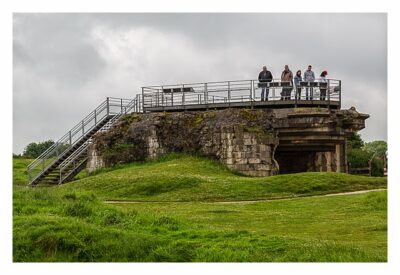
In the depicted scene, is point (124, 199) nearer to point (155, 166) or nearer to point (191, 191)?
point (191, 191)

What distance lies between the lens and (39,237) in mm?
12359

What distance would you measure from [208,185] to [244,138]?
561 centimetres

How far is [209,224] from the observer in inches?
644

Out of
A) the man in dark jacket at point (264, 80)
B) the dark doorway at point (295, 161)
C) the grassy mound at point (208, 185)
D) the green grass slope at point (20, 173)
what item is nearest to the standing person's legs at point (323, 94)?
the man in dark jacket at point (264, 80)

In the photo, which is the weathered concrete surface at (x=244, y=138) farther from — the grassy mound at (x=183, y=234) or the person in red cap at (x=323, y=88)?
the grassy mound at (x=183, y=234)

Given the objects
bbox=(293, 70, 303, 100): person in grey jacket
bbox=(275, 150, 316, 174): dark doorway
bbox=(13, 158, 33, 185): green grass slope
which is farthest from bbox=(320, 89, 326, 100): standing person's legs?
bbox=(13, 158, 33, 185): green grass slope

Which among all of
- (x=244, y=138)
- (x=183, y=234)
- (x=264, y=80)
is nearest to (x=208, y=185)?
(x=244, y=138)

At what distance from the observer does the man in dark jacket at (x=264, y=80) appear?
1249 inches

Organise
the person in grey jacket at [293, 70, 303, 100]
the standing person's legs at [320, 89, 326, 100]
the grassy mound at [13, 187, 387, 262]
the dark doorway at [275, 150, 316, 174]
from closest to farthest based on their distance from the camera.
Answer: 1. the grassy mound at [13, 187, 387, 262]
2. the person in grey jacket at [293, 70, 303, 100]
3. the standing person's legs at [320, 89, 326, 100]
4. the dark doorway at [275, 150, 316, 174]

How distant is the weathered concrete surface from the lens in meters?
30.6

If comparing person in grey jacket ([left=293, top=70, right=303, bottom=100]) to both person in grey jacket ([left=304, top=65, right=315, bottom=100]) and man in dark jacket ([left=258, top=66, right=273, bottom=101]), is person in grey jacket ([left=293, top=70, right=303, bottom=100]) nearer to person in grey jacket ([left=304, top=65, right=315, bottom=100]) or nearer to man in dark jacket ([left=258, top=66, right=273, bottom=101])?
person in grey jacket ([left=304, top=65, right=315, bottom=100])

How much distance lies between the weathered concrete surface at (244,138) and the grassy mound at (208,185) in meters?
2.47

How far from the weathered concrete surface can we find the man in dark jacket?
3.60 ft

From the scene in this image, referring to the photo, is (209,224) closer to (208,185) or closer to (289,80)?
(208,185)
